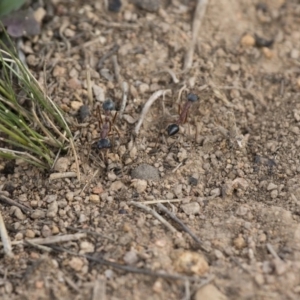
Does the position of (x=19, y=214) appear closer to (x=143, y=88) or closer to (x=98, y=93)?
(x=98, y=93)

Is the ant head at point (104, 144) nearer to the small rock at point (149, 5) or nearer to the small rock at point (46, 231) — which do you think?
the small rock at point (46, 231)

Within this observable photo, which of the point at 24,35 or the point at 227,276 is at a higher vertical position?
the point at 24,35

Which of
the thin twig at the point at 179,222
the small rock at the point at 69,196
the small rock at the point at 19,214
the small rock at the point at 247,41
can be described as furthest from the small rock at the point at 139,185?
the small rock at the point at 247,41

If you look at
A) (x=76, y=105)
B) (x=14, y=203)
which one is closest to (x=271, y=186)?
(x=76, y=105)

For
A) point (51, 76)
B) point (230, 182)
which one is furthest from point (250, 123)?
point (51, 76)

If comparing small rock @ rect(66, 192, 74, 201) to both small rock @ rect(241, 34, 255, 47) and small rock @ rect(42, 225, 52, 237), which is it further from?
small rock @ rect(241, 34, 255, 47)

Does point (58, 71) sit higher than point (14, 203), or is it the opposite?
point (58, 71)

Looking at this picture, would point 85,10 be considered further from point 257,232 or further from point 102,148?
point 257,232
